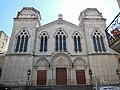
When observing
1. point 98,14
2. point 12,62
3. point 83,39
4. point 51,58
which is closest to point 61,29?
point 83,39

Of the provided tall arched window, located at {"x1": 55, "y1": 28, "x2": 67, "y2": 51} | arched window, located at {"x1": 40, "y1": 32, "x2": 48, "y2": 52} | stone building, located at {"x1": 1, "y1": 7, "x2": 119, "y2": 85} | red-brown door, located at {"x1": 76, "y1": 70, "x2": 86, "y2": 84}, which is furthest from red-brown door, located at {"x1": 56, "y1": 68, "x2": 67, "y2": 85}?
arched window, located at {"x1": 40, "y1": 32, "x2": 48, "y2": 52}

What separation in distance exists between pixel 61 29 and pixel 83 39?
163 inches

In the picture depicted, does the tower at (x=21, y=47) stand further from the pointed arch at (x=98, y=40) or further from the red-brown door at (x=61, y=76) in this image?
the pointed arch at (x=98, y=40)

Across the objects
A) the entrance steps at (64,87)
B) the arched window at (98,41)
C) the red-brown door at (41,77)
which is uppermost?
the arched window at (98,41)

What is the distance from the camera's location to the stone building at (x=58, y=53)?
68.1ft

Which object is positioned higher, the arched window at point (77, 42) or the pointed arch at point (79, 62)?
the arched window at point (77, 42)

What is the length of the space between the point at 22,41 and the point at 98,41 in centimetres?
1248

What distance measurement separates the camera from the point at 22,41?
77.3ft

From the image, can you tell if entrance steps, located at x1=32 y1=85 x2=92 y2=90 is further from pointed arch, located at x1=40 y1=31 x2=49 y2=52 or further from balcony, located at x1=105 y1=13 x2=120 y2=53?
balcony, located at x1=105 y1=13 x2=120 y2=53

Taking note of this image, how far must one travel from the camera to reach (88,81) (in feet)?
67.7

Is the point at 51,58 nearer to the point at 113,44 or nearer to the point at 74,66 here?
the point at 74,66

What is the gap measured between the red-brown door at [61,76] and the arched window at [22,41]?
628cm

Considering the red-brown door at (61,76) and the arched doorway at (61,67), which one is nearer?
the red-brown door at (61,76)

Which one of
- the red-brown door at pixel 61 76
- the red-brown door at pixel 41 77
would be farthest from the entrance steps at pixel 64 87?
the red-brown door at pixel 61 76
